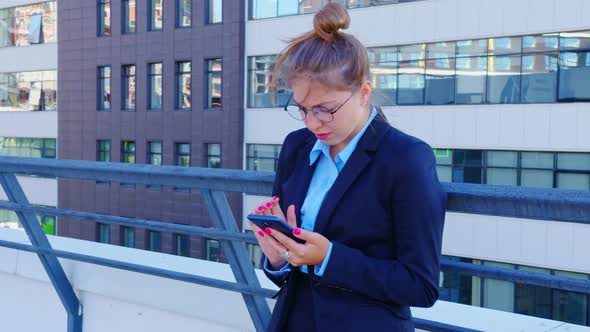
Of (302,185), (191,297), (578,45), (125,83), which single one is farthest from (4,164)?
(125,83)

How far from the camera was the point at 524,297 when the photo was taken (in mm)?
21938

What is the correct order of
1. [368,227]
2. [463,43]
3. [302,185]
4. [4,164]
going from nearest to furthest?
1. [368,227]
2. [302,185]
3. [4,164]
4. [463,43]

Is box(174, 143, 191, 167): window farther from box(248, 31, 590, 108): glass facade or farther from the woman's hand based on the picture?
the woman's hand

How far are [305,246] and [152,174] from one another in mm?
1247

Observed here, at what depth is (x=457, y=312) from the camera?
2760 mm

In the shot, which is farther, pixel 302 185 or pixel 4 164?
pixel 4 164

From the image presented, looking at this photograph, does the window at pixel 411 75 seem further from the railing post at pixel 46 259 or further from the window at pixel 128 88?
the railing post at pixel 46 259

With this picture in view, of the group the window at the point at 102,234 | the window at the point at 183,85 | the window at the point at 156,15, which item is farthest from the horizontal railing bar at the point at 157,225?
the window at the point at 102,234

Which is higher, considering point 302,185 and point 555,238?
point 302,185

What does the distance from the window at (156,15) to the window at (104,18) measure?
2.98 meters

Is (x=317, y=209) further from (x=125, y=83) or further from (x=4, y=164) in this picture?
(x=125, y=83)

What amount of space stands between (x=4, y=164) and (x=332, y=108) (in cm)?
212

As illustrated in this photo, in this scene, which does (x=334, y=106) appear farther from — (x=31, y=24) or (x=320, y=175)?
(x=31, y=24)

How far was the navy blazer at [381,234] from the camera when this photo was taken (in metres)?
1.77
